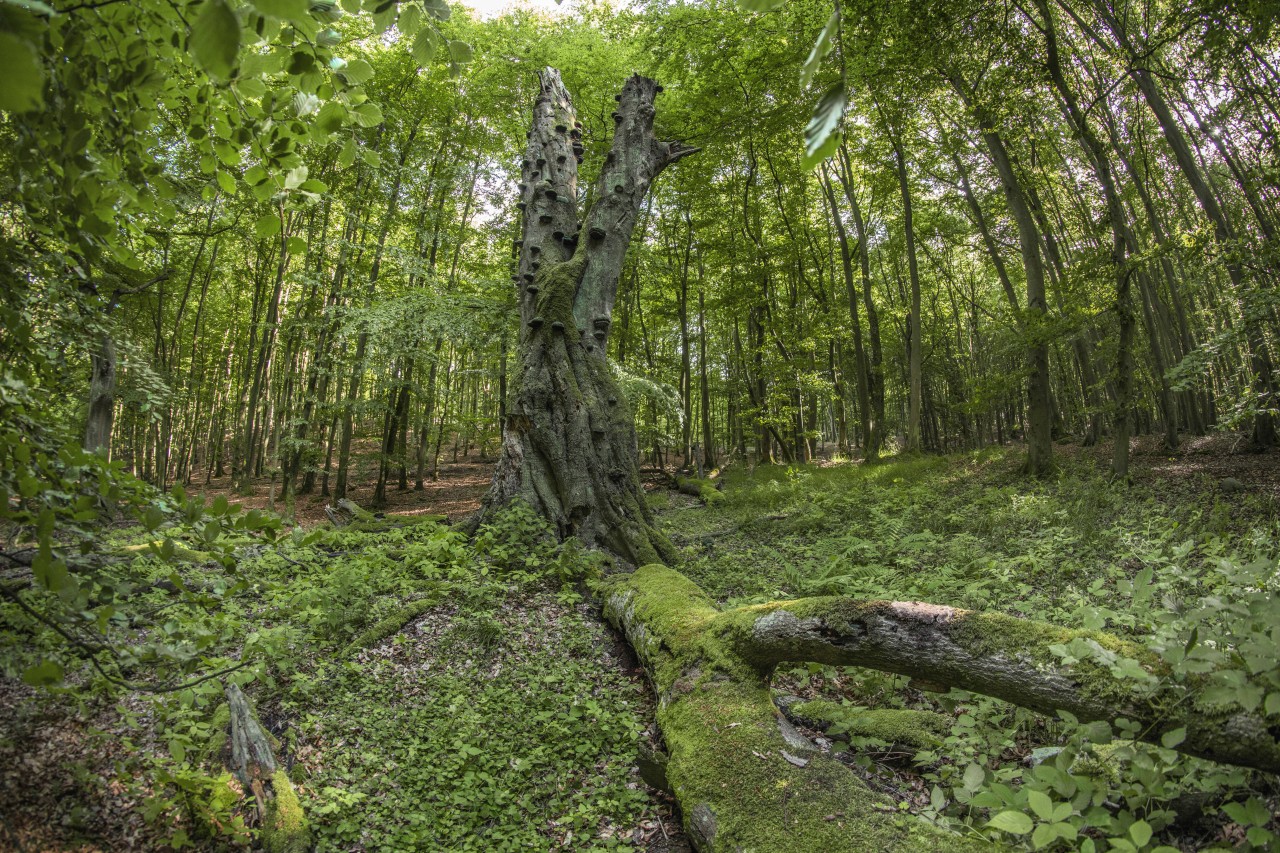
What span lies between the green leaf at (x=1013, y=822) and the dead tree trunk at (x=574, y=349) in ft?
16.1

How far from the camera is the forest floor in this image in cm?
252

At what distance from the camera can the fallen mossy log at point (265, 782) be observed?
8.42ft

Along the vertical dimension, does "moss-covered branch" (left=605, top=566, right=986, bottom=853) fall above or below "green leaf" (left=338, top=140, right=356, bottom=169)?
below

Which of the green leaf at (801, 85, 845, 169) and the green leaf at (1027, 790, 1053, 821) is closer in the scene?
the green leaf at (801, 85, 845, 169)

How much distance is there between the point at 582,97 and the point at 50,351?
46.5ft

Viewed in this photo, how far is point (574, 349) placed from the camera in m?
7.15

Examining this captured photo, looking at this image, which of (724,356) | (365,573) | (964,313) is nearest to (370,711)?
(365,573)

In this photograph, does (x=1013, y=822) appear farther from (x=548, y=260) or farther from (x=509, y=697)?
(x=548, y=260)

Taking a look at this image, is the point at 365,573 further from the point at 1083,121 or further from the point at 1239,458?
the point at 1239,458

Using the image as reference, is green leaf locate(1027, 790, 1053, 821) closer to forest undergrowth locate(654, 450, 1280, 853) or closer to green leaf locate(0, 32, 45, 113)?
forest undergrowth locate(654, 450, 1280, 853)

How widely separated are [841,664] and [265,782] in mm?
2920

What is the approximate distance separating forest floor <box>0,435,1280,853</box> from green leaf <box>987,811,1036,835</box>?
1.87 feet

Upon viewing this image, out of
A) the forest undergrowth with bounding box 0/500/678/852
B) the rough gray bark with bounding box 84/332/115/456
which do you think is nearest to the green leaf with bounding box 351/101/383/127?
the forest undergrowth with bounding box 0/500/678/852

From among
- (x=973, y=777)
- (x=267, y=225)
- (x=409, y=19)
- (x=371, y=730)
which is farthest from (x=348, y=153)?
(x=371, y=730)
